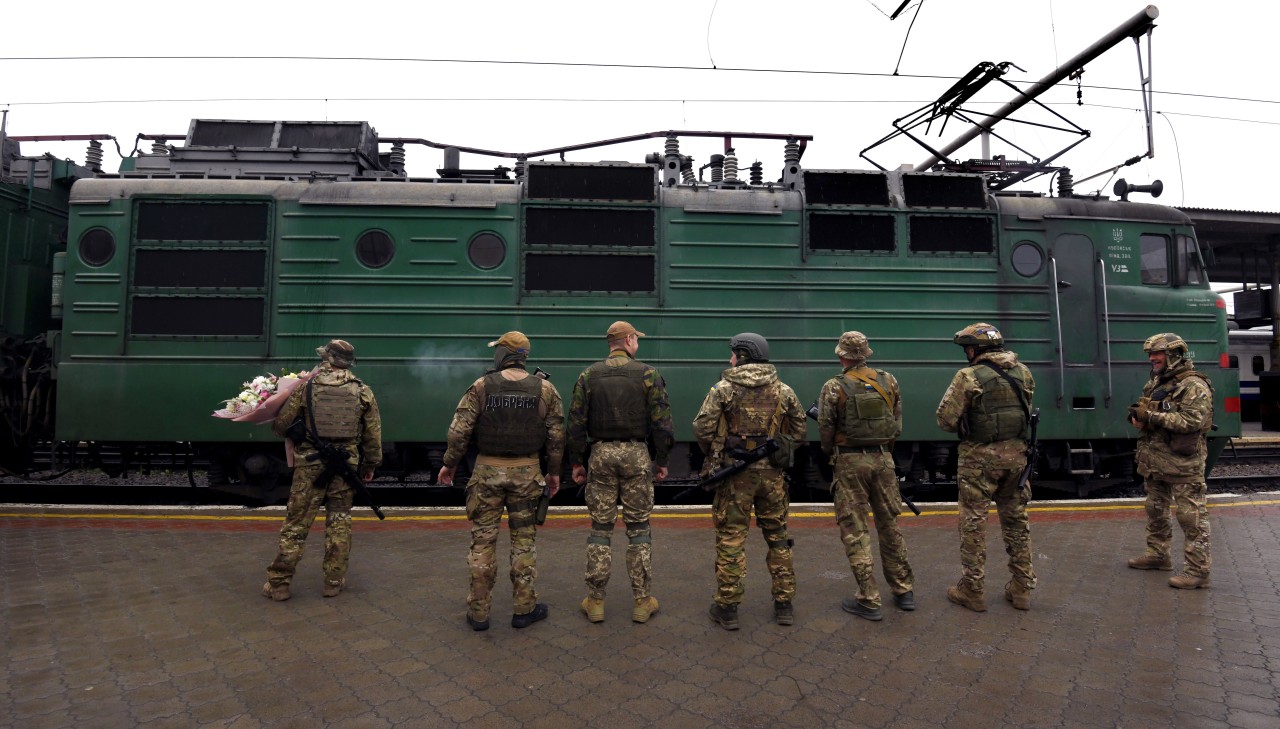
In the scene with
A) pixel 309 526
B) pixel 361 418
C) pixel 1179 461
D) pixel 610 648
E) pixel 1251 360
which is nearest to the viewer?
pixel 610 648

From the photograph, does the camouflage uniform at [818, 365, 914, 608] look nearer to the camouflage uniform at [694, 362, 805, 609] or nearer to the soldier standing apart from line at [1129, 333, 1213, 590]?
the camouflage uniform at [694, 362, 805, 609]

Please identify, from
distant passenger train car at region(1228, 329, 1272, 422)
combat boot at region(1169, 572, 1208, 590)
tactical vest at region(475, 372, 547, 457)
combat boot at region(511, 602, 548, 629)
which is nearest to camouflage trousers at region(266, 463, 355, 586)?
tactical vest at region(475, 372, 547, 457)

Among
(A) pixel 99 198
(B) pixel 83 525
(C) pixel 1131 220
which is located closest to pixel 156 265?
(A) pixel 99 198

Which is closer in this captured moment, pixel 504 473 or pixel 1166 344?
pixel 504 473

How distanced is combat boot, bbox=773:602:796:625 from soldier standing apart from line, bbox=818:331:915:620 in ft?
1.60

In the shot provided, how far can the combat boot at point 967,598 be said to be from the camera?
4242mm

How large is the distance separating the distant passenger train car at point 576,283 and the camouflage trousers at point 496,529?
3056 mm

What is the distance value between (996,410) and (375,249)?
20.7 feet

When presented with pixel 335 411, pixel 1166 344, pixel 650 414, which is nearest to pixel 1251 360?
pixel 1166 344

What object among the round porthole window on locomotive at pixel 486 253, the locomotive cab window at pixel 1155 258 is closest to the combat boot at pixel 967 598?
the round porthole window on locomotive at pixel 486 253

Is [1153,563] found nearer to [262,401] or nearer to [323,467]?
[323,467]

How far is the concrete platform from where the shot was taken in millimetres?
3018

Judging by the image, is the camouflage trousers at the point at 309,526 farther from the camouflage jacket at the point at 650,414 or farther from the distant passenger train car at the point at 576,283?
Result: the distant passenger train car at the point at 576,283

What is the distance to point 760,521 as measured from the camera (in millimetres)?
4094
